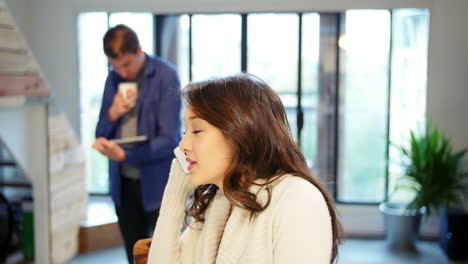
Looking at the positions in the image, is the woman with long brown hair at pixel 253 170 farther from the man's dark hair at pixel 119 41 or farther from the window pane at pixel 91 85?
the window pane at pixel 91 85

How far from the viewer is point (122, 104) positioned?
1.88 m

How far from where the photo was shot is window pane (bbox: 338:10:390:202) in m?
4.57

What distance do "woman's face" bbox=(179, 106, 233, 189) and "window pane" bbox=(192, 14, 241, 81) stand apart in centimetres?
360

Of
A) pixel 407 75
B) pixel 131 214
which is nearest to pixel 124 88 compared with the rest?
pixel 131 214

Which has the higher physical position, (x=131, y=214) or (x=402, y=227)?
(x=131, y=214)

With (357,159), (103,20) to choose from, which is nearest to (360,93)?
(357,159)

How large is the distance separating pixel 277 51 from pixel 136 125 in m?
2.97

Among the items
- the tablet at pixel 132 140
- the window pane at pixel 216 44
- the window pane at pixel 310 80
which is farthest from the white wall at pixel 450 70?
the tablet at pixel 132 140

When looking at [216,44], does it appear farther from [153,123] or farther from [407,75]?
[153,123]

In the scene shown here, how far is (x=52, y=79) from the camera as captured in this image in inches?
181

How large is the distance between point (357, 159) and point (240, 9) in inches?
70.0

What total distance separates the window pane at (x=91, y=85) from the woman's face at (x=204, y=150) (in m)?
3.07

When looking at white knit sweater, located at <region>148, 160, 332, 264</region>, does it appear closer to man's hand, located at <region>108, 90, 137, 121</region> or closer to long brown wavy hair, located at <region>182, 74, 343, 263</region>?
long brown wavy hair, located at <region>182, 74, 343, 263</region>

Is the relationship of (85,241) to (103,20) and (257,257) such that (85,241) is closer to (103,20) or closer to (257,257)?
(103,20)
